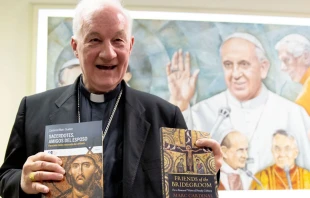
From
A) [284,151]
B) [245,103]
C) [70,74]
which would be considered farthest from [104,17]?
[284,151]

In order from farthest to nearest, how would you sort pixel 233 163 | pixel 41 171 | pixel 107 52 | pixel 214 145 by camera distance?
pixel 233 163 → pixel 107 52 → pixel 214 145 → pixel 41 171

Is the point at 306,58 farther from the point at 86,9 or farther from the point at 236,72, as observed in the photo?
the point at 86,9

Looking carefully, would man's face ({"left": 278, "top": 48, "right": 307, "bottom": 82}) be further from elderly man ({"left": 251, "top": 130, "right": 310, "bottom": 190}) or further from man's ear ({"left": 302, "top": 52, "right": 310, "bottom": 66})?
elderly man ({"left": 251, "top": 130, "right": 310, "bottom": 190})

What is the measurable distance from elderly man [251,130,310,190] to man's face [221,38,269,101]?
0.33 m

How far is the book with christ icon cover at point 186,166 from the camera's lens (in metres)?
1.10

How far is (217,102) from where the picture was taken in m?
2.43

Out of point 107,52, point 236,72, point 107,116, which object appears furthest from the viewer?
point 236,72

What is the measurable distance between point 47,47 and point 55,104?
108cm

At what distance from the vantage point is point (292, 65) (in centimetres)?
→ 254

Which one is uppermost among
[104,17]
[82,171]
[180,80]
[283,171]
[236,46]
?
[236,46]

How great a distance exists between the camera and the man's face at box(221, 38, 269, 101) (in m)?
2.45

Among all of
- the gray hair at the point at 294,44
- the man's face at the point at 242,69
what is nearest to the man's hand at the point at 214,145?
the man's face at the point at 242,69

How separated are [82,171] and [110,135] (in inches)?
11.5

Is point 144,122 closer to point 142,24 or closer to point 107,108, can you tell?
point 107,108
